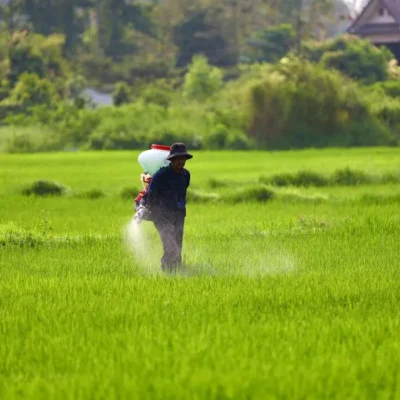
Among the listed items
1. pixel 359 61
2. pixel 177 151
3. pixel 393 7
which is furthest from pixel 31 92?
pixel 177 151

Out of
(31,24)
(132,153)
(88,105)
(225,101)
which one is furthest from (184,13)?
(132,153)

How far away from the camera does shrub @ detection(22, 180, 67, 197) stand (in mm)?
16766

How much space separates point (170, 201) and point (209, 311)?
5.90 ft

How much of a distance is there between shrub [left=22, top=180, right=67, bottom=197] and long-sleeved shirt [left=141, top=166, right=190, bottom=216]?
932cm

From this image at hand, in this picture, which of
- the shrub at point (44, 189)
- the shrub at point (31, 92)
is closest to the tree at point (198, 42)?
the shrub at point (31, 92)

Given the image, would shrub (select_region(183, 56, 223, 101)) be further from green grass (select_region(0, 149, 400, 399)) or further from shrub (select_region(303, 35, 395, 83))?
green grass (select_region(0, 149, 400, 399))

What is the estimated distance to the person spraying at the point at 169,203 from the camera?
24.5ft

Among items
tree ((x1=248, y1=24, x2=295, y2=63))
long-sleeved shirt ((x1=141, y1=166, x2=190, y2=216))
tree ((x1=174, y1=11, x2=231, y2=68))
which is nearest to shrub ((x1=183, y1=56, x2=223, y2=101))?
tree ((x1=248, y1=24, x2=295, y2=63))

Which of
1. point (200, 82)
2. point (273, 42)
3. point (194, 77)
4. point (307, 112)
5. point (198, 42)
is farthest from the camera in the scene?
point (198, 42)

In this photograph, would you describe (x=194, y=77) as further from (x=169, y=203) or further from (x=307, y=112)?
(x=169, y=203)

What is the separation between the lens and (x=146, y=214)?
7.59 m

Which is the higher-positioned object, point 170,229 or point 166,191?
point 166,191

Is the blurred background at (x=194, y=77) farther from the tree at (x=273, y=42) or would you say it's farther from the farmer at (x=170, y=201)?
the farmer at (x=170, y=201)

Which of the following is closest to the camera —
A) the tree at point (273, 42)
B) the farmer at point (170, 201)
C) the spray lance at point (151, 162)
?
the farmer at point (170, 201)
